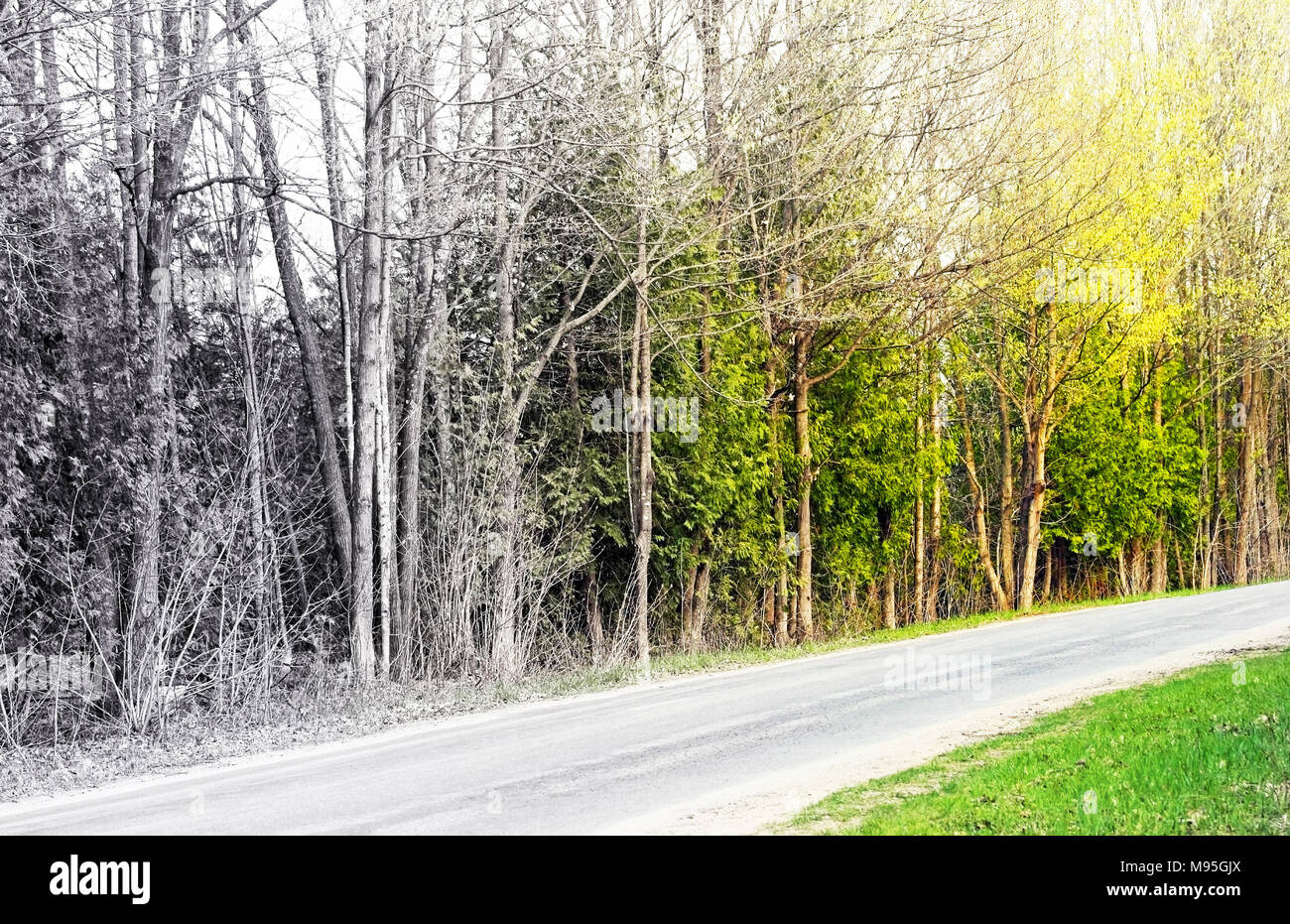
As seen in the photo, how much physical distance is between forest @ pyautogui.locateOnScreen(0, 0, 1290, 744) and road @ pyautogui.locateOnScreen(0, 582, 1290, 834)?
2.93 meters

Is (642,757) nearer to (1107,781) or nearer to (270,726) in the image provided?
(1107,781)

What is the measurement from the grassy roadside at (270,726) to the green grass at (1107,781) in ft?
19.0

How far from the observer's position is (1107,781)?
7.05 metres

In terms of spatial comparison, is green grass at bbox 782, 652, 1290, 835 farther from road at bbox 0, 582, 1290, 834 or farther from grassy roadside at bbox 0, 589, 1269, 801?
grassy roadside at bbox 0, 589, 1269, 801

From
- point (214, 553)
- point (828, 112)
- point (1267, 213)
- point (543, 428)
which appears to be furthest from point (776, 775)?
point (1267, 213)

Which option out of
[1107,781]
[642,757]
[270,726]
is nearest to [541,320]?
[270,726]

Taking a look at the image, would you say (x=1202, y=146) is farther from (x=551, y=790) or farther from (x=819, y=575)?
(x=551, y=790)

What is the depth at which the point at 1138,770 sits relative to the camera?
7.30m

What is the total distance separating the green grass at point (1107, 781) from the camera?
20.3 feet

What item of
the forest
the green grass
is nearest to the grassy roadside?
the forest

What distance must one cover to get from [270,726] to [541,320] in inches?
337

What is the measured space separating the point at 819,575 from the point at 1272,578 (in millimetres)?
22360

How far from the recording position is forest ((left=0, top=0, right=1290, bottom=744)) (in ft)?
38.9

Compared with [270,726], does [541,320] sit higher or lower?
higher
